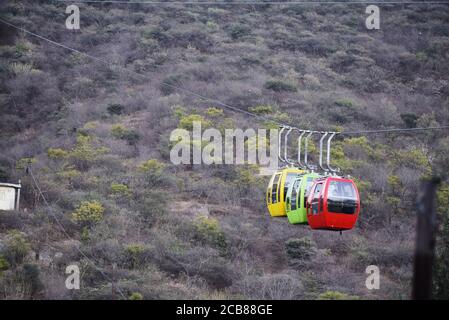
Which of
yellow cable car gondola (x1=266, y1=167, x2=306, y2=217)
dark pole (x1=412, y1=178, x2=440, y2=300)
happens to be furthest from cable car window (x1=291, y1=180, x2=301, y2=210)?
dark pole (x1=412, y1=178, x2=440, y2=300)

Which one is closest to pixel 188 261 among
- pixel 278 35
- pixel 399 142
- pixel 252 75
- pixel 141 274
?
pixel 141 274

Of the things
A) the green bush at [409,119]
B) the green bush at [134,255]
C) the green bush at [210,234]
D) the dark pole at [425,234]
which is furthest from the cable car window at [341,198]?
the green bush at [409,119]

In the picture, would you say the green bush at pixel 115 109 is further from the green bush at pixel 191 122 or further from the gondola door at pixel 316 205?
the gondola door at pixel 316 205

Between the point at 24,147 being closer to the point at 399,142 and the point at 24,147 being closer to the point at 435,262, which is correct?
the point at 399,142

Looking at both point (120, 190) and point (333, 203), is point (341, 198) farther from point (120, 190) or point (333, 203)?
point (120, 190)

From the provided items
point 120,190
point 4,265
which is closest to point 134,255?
point 4,265

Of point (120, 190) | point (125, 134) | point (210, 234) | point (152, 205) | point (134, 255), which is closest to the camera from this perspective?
point (134, 255)
